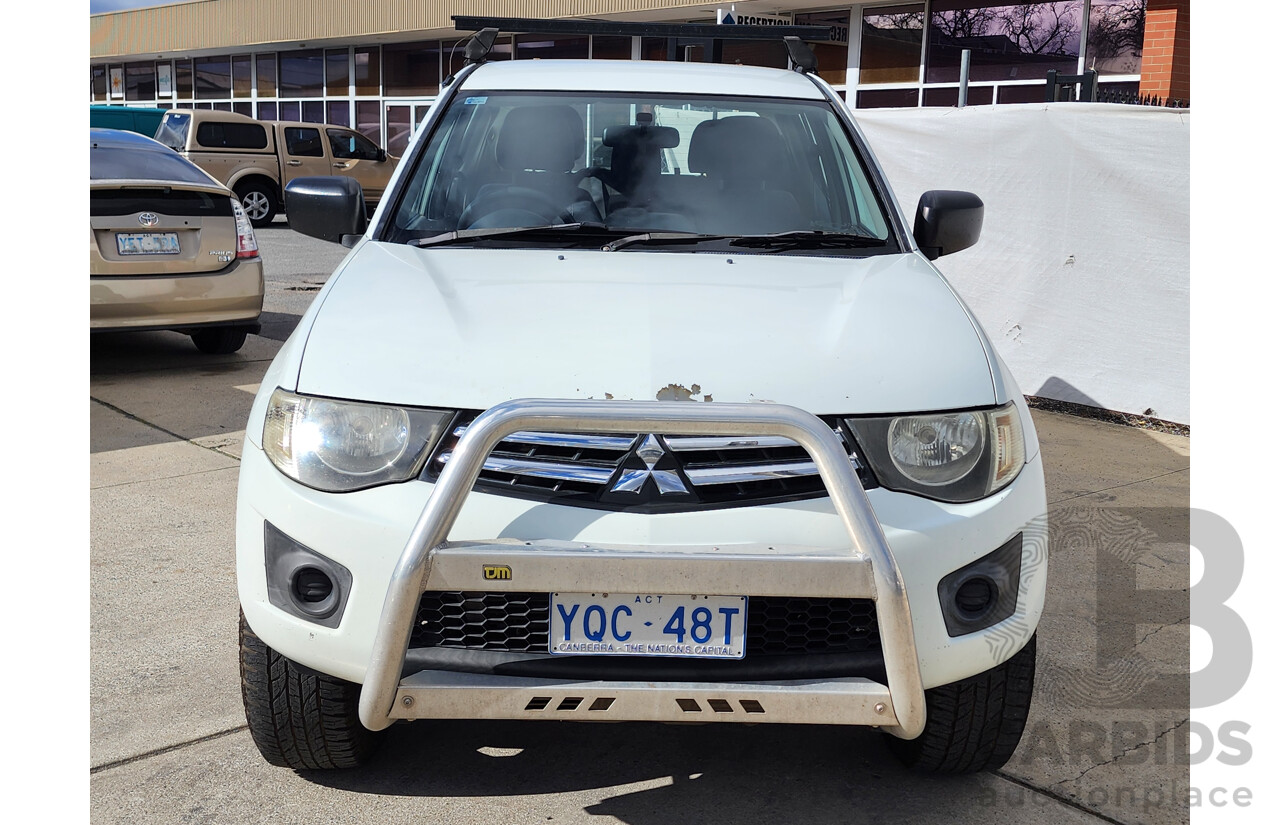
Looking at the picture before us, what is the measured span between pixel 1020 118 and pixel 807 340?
5282 millimetres

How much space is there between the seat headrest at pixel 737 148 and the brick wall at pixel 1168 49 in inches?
481

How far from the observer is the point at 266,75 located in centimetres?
3200

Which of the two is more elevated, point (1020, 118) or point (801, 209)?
point (1020, 118)

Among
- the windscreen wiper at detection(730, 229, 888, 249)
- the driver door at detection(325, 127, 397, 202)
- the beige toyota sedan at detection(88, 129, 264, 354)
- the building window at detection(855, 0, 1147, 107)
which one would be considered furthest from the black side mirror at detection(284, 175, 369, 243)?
the driver door at detection(325, 127, 397, 202)

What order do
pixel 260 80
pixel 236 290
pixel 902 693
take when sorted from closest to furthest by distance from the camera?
pixel 902 693
pixel 236 290
pixel 260 80

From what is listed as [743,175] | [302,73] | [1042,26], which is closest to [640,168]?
[743,175]

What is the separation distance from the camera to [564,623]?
7.26ft

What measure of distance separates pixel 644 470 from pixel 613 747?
0.97 meters

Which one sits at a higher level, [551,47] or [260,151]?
[551,47]

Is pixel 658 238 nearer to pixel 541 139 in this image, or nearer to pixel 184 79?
pixel 541 139

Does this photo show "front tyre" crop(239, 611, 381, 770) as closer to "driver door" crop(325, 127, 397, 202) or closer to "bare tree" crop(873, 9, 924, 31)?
"bare tree" crop(873, 9, 924, 31)
